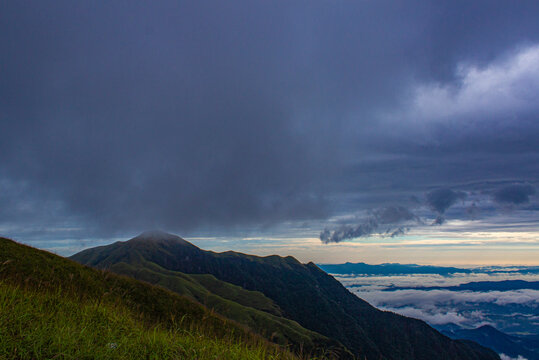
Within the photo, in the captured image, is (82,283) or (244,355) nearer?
(244,355)

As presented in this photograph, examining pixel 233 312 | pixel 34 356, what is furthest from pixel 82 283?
pixel 233 312

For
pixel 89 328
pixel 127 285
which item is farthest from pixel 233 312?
pixel 89 328

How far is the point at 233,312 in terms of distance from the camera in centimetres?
19312

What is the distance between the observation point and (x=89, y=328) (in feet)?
29.7

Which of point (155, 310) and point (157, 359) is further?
point (155, 310)

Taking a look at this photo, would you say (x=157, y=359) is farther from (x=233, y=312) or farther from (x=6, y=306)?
(x=233, y=312)

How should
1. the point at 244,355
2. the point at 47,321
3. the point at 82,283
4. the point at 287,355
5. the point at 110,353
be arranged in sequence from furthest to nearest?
1. the point at 82,283
2. the point at 287,355
3. the point at 47,321
4. the point at 244,355
5. the point at 110,353

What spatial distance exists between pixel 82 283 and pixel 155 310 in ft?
18.6

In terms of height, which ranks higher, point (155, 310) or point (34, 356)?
point (34, 356)

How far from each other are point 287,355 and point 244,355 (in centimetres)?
198

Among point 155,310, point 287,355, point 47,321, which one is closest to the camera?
point 47,321

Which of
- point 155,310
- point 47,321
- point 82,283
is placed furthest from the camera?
point 155,310

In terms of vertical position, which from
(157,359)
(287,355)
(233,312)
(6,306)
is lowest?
(233,312)

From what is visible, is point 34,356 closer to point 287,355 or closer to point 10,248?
point 287,355
